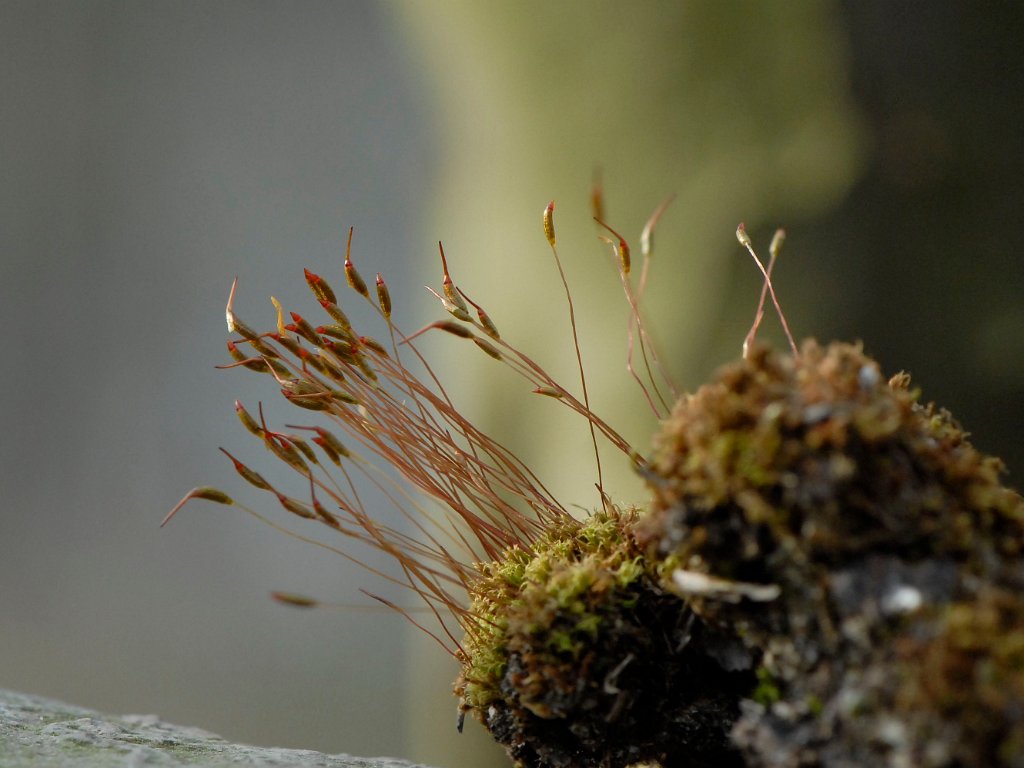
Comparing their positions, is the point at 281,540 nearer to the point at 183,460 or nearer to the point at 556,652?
the point at 183,460

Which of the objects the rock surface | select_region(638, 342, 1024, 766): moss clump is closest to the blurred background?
the rock surface

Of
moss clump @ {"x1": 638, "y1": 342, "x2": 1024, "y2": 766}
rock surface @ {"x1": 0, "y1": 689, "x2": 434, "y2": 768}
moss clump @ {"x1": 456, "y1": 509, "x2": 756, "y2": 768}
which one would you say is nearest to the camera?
moss clump @ {"x1": 638, "y1": 342, "x2": 1024, "y2": 766}

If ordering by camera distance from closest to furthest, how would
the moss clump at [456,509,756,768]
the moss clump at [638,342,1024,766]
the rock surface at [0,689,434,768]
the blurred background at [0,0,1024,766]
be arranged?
the moss clump at [638,342,1024,766] → the moss clump at [456,509,756,768] → the rock surface at [0,689,434,768] → the blurred background at [0,0,1024,766]

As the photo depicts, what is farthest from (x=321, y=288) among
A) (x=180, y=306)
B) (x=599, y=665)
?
(x=180, y=306)

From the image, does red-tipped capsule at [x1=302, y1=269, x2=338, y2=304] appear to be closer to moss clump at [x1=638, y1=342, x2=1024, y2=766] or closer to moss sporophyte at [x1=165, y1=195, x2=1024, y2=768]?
moss sporophyte at [x1=165, y1=195, x2=1024, y2=768]

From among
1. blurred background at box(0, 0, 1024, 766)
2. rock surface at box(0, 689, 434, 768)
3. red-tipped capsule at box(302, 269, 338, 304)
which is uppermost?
blurred background at box(0, 0, 1024, 766)

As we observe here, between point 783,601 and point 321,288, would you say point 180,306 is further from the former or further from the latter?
point 783,601
